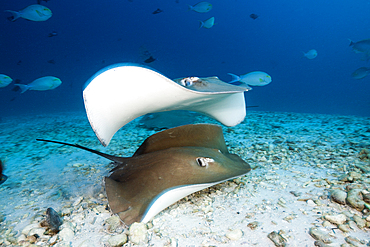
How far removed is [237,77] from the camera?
589 cm

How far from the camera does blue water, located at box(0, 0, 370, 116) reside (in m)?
58.8

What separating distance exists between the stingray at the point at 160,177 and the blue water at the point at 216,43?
53.5m

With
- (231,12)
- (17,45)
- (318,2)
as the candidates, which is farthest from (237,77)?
(318,2)

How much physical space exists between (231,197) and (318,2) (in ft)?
410

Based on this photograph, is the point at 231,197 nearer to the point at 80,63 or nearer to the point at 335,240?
the point at 335,240

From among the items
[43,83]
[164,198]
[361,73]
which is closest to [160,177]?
[164,198]

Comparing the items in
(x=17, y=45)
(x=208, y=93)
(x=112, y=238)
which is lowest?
(x=112, y=238)

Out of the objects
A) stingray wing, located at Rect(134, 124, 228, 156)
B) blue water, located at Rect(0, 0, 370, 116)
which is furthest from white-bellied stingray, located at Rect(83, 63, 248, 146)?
blue water, located at Rect(0, 0, 370, 116)

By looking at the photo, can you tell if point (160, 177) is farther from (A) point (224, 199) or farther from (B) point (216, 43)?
(B) point (216, 43)

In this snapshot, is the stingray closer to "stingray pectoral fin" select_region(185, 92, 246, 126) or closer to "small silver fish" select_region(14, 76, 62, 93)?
"stingray pectoral fin" select_region(185, 92, 246, 126)

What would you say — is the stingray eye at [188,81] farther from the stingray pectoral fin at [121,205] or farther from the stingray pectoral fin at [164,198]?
the stingray pectoral fin at [121,205]

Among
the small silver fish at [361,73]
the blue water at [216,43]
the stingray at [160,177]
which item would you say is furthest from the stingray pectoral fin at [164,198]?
the blue water at [216,43]

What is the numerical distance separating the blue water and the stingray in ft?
175

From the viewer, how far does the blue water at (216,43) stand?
58750 mm
